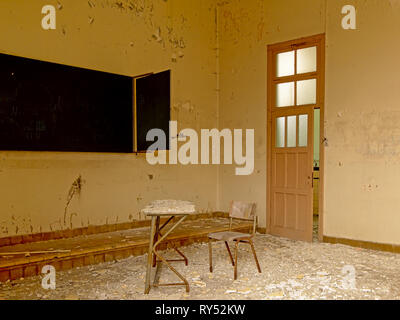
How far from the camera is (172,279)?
3.47 metres

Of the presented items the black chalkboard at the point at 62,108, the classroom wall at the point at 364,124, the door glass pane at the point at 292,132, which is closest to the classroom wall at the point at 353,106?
the classroom wall at the point at 364,124

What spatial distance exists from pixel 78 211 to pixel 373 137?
13.5ft

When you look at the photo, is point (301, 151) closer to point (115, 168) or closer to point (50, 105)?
point (115, 168)

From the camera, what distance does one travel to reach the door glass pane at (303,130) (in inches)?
206

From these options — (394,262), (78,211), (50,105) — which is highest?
(50,105)

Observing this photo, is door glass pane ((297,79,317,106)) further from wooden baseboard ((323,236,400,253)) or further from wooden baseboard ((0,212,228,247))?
wooden baseboard ((0,212,228,247))

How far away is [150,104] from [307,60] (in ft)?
8.18

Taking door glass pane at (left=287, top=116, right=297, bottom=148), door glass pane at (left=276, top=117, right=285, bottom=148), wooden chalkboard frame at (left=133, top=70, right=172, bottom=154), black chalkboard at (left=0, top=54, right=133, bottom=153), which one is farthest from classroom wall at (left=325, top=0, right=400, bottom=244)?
black chalkboard at (left=0, top=54, right=133, bottom=153)

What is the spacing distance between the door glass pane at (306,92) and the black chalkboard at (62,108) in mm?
2579

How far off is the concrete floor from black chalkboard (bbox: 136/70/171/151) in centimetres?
176

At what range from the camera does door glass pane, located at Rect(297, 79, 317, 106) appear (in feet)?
17.2

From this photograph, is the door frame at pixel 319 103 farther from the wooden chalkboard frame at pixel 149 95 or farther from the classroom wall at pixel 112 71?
the wooden chalkboard frame at pixel 149 95

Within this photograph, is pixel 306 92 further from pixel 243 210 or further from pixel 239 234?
pixel 239 234
